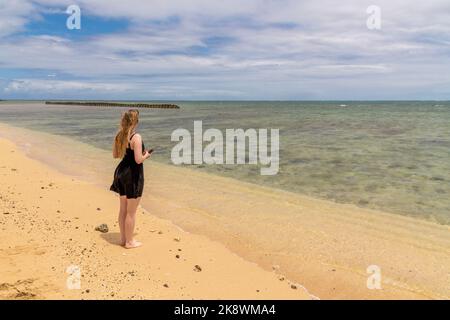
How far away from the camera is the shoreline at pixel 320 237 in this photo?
594 cm

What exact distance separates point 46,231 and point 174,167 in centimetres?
886

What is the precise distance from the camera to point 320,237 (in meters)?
7.78

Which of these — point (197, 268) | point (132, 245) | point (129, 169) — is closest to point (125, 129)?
point (129, 169)

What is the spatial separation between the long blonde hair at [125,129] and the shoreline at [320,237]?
8.16 ft

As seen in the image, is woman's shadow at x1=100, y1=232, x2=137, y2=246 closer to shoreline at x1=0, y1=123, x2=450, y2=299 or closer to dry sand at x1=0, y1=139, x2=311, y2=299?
dry sand at x1=0, y1=139, x2=311, y2=299

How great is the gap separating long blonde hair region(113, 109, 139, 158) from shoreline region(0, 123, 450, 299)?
2488 millimetres

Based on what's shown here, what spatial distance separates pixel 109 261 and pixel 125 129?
6.81ft

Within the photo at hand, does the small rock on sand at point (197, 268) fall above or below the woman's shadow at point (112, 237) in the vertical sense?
below

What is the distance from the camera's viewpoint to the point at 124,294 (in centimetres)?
488

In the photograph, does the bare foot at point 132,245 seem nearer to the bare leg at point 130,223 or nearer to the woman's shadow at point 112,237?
the bare leg at point 130,223

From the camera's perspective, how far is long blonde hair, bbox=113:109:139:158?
620 cm

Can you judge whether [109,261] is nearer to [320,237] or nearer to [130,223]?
[130,223]

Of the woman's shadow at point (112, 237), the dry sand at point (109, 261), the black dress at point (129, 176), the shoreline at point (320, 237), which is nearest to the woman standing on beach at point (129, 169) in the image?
the black dress at point (129, 176)
